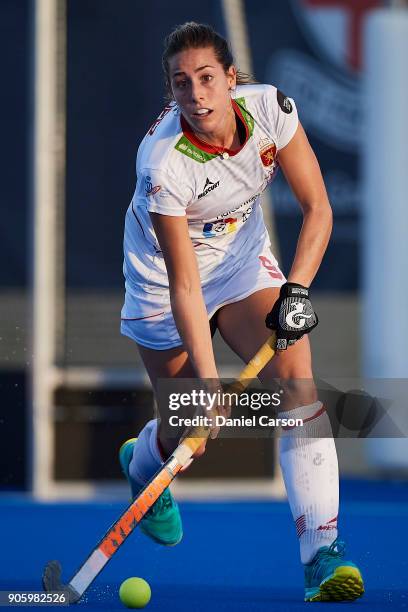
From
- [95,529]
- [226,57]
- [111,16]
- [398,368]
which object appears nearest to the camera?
[226,57]

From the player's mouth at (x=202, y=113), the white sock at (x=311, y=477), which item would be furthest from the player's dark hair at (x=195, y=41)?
the white sock at (x=311, y=477)

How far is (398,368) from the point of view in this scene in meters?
6.77

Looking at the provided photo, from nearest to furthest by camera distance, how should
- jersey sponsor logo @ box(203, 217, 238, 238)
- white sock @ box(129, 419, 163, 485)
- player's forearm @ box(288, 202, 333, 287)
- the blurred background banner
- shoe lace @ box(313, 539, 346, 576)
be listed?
shoe lace @ box(313, 539, 346, 576), player's forearm @ box(288, 202, 333, 287), jersey sponsor logo @ box(203, 217, 238, 238), white sock @ box(129, 419, 163, 485), the blurred background banner

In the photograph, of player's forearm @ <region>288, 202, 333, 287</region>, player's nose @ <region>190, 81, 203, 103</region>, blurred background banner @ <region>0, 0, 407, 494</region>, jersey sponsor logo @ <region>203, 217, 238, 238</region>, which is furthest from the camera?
blurred background banner @ <region>0, 0, 407, 494</region>

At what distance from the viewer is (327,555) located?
12.5 feet

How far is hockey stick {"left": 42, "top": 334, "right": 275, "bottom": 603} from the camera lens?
148 inches

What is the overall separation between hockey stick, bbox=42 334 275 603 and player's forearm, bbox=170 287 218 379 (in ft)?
0.43

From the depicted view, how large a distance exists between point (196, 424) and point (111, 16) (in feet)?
14.0

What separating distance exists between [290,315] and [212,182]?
41 cm

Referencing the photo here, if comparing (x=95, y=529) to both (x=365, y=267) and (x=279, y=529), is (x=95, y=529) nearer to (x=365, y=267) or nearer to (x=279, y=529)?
(x=279, y=529)

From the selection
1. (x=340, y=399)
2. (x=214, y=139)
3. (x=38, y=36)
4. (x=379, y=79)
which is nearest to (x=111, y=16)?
(x=38, y=36)

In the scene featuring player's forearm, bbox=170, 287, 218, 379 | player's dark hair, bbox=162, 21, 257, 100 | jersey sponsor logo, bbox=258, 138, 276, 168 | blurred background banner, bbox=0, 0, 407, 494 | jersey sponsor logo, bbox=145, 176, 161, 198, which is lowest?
player's forearm, bbox=170, 287, 218, 379

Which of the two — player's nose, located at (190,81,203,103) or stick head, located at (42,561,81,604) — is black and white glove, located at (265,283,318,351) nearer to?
player's nose, located at (190,81,203,103)

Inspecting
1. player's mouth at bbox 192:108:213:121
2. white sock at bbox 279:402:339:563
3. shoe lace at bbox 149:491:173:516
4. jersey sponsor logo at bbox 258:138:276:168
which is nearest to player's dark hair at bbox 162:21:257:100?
player's mouth at bbox 192:108:213:121
